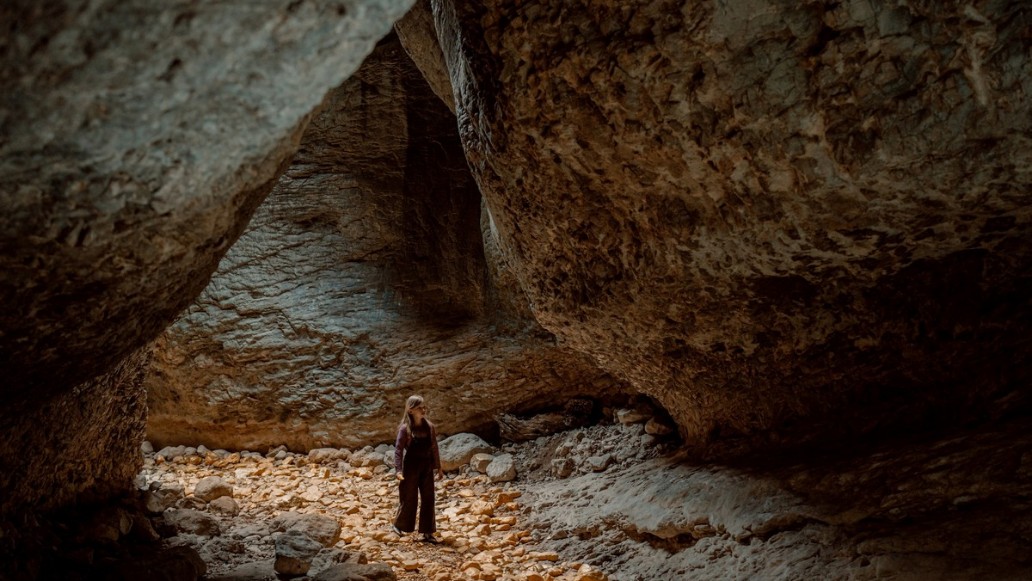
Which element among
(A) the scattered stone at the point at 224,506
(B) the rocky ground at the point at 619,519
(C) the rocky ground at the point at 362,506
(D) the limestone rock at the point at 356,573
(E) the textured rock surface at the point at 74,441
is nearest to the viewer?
(B) the rocky ground at the point at 619,519

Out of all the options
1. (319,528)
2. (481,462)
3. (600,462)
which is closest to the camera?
(319,528)

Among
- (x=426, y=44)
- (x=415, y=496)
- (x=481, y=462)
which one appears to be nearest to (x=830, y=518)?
(x=415, y=496)

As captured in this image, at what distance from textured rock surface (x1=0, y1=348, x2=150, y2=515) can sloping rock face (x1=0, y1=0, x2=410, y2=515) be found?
72 centimetres

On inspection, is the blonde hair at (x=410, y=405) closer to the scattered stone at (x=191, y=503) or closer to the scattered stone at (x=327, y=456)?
the scattered stone at (x=191, y=503)

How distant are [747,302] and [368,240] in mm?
5911

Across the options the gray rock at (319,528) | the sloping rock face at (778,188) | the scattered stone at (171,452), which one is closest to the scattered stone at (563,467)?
the sloping rock face at (778,188)

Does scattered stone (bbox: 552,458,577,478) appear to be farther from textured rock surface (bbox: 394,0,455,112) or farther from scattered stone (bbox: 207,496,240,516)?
textured rock surface (bbox: 394,0,455,112)

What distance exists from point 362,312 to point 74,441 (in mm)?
4787

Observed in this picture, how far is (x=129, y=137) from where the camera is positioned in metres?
1.92

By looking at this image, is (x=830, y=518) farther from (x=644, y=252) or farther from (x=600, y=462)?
(x=600, y=462)

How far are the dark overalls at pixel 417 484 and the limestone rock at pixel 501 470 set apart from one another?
128 cm

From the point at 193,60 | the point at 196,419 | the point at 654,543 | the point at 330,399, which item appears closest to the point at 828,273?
the point at 654,543

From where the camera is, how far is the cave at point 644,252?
1990 millimetres

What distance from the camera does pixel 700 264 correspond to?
13.0 feet
